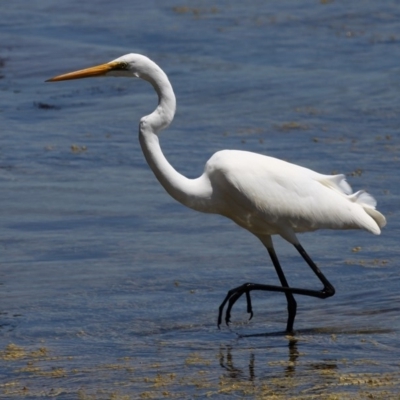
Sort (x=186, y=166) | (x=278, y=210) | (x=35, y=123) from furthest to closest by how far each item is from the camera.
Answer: (x=35, y=123), (x=186, y=166), (x=278, y=210)

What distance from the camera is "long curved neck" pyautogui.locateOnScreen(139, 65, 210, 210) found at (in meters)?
6.17

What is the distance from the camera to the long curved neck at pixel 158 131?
20.2 ft

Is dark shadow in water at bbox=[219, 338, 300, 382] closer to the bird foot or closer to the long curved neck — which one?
the bird foot

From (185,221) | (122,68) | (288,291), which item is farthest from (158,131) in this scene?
(185,221)

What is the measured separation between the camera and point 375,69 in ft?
46.1

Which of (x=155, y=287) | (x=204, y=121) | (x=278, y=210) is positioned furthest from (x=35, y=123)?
(x=278, y=210)

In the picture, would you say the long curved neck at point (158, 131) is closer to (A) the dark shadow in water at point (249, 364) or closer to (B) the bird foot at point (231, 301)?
(B) the bird foot at point (231, 301)

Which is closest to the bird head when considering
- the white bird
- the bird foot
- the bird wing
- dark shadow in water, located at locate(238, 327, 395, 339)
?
the white bird

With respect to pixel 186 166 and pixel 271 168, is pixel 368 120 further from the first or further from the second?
pixel 271 168

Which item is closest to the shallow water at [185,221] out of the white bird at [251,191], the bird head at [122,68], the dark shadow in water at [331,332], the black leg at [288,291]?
the dark shadow in water at [331,332]

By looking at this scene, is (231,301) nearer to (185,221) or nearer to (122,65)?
(122,65)

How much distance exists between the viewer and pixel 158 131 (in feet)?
20.4

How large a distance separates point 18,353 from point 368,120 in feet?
22.5

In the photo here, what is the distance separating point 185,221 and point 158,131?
2471mm
